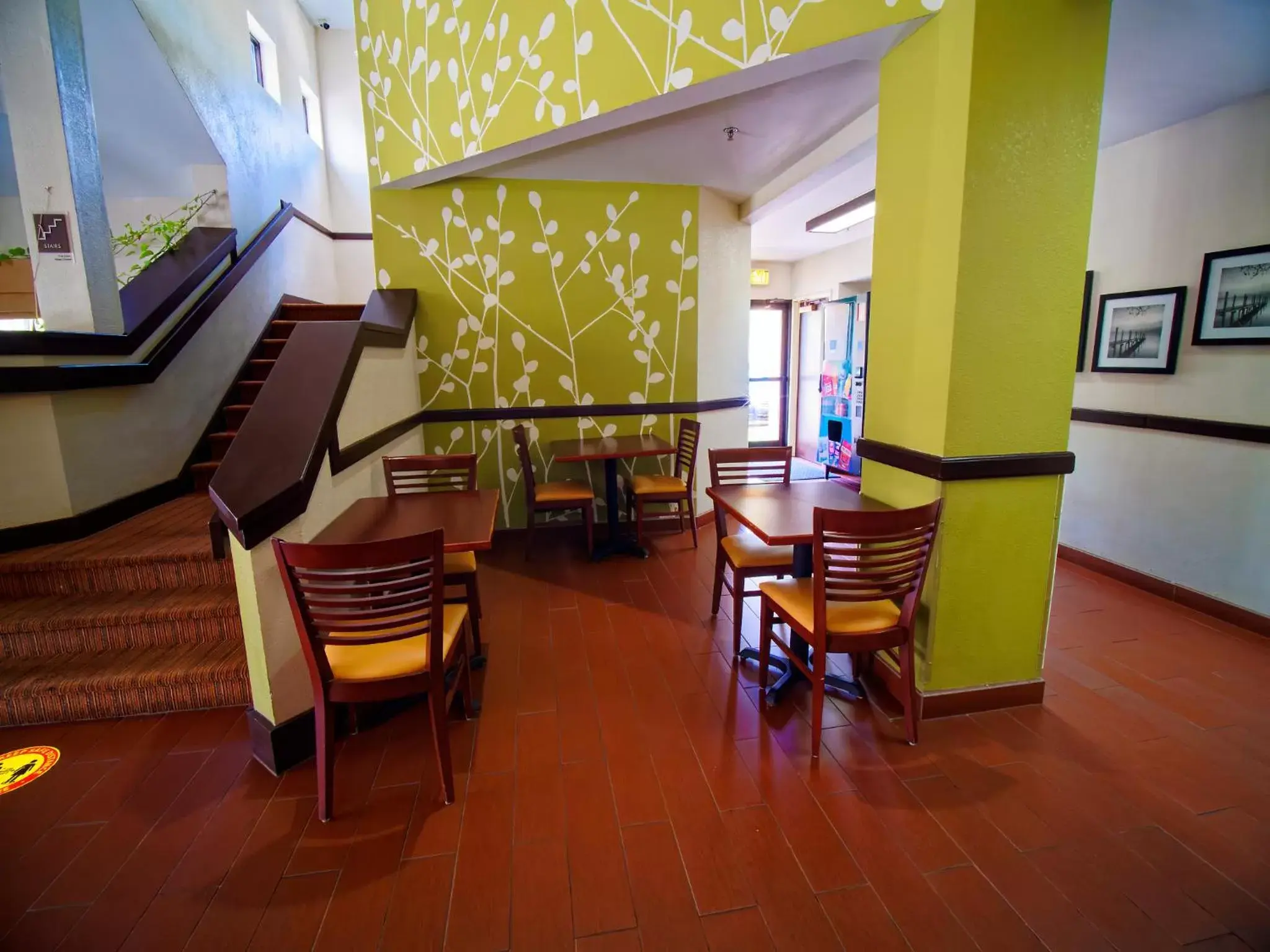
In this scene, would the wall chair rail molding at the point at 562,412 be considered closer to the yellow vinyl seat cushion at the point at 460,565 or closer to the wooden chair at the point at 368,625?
the yellow vinyl seat cushion at the point at 460,565

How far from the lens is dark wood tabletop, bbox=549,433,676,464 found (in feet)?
12.9

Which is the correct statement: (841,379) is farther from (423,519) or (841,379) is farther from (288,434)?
(288,434)

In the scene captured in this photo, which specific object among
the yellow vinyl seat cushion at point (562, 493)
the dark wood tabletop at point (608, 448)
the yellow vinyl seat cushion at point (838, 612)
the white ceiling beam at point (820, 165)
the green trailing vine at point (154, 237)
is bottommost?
the yellow vinyl seat cushion at point (838, 612)

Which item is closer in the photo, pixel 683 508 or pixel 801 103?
pixel 801 103

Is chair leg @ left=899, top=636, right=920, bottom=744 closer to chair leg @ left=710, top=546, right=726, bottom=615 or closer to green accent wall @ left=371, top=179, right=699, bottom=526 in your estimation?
chair leg @ left=710, top=546, right=726, bottom=615

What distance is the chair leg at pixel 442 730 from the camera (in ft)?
6.18

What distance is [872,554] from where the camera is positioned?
1.95 meters

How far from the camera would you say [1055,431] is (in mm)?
2258

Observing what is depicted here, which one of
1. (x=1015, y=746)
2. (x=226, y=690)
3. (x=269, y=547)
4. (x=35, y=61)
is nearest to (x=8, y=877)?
(x=226, y=690)

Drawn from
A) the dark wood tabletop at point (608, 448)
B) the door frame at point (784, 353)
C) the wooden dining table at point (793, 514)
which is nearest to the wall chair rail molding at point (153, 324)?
the dark wood tabletop at point (608, 448)

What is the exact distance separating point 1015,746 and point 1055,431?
1195 millimetres

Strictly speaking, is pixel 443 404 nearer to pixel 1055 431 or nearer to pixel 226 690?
pixel 226 690

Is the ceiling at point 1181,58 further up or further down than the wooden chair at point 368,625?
further up

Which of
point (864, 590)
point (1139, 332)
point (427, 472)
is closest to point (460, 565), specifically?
point (427, 472)
